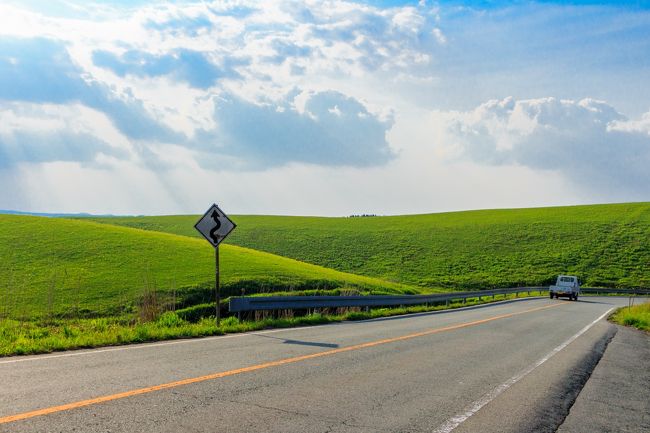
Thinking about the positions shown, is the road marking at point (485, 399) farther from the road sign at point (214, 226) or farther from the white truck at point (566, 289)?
the white truck at point (566, 289)

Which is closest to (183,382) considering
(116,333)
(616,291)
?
(116,333)

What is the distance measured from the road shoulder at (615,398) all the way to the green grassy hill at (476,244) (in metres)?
33.2

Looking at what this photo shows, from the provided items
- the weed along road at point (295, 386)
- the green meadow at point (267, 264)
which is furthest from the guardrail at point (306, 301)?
the weed along road at point (295, 386)

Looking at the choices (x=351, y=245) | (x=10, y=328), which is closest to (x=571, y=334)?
(x=10, y=328)

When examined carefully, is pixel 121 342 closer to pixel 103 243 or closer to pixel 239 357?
pixel 239 357

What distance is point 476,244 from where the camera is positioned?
203 ft

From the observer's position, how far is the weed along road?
5340 mm

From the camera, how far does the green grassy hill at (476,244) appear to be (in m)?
48.5

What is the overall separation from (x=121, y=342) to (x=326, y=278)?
21.7m

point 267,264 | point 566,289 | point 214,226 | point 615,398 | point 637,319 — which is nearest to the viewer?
point 615,398

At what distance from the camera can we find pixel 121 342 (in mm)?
10812

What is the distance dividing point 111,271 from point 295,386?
23.6 metres

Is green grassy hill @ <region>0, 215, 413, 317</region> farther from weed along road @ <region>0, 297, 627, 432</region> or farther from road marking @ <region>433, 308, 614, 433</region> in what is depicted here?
road marking @ <region>433, 308, 614, 433</region>

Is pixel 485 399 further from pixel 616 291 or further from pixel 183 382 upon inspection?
pixel 616 291
